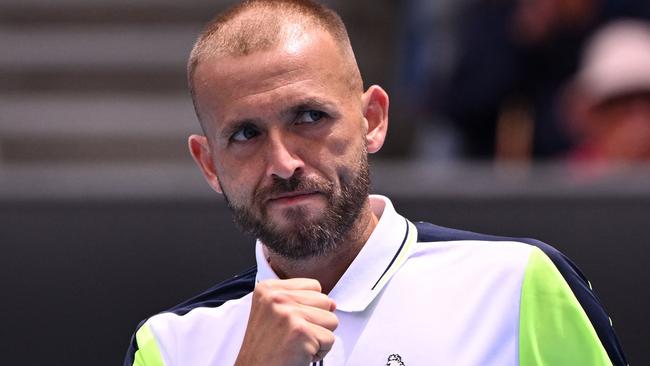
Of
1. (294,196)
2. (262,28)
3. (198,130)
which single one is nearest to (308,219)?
(294,196)

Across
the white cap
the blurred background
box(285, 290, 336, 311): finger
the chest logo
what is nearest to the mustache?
box(285, 290, 336, 311): finger

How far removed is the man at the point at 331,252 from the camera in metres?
2.71

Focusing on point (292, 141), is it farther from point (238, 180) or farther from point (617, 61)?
point (617, 61)

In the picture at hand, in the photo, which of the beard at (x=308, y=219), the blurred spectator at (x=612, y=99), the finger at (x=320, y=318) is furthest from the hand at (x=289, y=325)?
the blurred spectator at (x=612, y=99)

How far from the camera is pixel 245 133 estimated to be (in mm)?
2799

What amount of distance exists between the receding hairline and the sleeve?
0.56 metres

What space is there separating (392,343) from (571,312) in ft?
1.27

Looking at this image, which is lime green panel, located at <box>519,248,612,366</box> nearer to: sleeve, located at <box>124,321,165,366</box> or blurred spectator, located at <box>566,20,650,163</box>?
sleeve, located at <box>124,321,165,366</box>

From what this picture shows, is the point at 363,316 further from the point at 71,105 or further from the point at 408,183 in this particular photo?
the point at 71,105

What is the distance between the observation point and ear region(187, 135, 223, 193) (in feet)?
10.0

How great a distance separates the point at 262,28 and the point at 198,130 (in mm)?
4468

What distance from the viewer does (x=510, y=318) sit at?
2.78 meters

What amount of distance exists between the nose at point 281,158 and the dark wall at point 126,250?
1.42 meters

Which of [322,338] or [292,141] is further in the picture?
[292,141]
